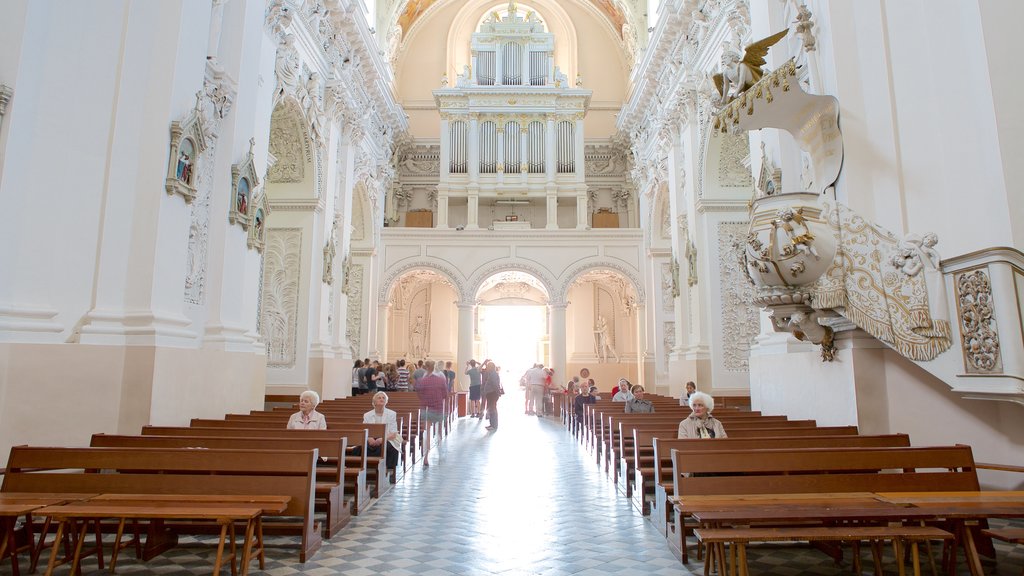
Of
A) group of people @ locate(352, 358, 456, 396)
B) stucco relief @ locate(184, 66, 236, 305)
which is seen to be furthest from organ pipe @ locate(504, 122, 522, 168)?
stucco relief @ locate(184, 66, 236, 305)

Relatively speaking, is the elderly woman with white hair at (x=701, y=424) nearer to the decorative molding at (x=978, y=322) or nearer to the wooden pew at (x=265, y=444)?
the decorative molding at (x=978, y=322)

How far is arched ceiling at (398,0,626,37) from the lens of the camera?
72.8ft

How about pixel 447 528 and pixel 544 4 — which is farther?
pixel 544 4

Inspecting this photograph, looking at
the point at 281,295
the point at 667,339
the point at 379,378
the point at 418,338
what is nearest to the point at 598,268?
the point at 667,339

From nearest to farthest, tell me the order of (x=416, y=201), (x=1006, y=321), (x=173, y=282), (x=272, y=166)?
1. (x=1006, y=321)
2. (x=173, y=282)
3. (x=272, y=166)
4. (x=416, y=201)

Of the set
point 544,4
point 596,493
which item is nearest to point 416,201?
point 544,4

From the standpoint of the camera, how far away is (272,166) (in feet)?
41.0

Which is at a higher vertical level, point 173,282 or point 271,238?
point 271,238

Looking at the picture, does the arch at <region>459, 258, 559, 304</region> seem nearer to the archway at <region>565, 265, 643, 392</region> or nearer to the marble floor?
the archway at <region>565, 265, 643, 392</region>

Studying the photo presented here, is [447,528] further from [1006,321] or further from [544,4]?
[544,4]

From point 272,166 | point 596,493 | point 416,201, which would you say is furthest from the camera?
point 416,201

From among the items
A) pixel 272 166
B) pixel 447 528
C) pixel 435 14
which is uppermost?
pixel 435 14

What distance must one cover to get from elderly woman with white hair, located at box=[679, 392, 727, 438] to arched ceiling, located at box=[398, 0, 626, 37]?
19.2 metres

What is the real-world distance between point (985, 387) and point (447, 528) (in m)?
4.32
